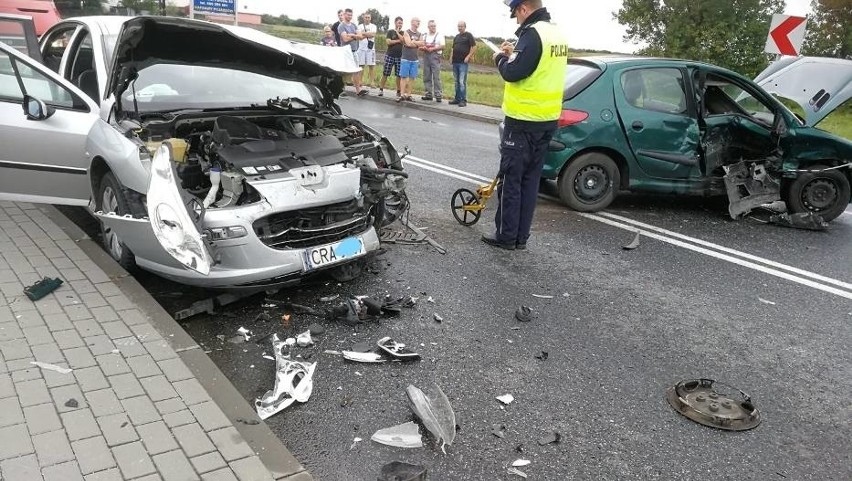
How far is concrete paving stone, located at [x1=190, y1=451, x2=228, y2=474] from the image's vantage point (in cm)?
270

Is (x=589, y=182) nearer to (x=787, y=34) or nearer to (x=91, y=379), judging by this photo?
(x=91, y=379)

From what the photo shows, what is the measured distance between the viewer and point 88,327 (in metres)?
3.78

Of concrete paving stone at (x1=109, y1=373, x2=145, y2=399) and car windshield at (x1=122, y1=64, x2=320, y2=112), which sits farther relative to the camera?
car windshield at (x1=122, y1=64, x2=320, y2=112)

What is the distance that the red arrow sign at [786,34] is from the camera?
33.6 feet

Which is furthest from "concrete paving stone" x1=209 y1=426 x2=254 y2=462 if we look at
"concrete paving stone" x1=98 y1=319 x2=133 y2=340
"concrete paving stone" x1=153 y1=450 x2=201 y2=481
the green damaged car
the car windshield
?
the green damaged car

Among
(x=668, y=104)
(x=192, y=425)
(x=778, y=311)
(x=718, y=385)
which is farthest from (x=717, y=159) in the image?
(x=192, y=425)

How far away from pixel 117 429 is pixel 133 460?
10.2 inches

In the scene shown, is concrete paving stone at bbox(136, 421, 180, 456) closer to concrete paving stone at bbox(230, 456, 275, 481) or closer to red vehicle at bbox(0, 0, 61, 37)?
concrete paving stone at bbox(230, 456, 275, 481)

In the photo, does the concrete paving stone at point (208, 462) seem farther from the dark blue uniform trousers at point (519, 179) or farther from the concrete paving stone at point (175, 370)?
the dark blue uniform trousers at point (519, 179)

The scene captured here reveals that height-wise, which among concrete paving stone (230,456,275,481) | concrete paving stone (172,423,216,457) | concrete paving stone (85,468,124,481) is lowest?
concrete paving stone (230,456,275,481)

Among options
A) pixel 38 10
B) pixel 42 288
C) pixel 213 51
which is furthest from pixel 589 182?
pixel 38 10

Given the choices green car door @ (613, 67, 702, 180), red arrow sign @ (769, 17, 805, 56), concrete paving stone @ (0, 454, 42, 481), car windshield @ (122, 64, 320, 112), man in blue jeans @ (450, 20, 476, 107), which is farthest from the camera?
man in blue jeans @ (450, 20, 476, 107)

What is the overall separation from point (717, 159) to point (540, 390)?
15.6ft

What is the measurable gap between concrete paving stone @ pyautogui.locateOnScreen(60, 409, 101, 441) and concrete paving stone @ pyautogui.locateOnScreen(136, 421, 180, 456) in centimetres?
19
